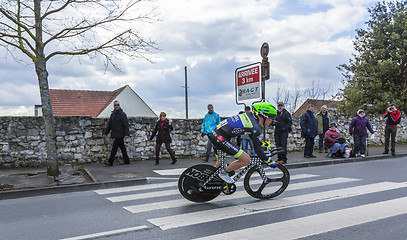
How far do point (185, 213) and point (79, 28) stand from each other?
674cm

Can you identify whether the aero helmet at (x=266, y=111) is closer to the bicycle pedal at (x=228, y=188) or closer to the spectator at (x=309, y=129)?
the bicycle pedal at (x=228, y=188)

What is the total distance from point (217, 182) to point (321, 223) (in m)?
1.83

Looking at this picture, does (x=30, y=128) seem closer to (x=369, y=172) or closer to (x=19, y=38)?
(x=19, y=38)

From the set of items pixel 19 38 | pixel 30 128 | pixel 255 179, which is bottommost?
pixel 255 179

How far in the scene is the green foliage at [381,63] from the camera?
25136 mm

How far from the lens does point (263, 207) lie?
5.50 m

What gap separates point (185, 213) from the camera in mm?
5254

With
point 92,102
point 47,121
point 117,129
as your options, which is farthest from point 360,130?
point 92,102

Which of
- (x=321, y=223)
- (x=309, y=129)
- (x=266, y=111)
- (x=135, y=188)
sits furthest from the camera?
(x=309, y=129)

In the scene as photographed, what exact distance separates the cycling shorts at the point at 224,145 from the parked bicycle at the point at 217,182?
0.26 metres

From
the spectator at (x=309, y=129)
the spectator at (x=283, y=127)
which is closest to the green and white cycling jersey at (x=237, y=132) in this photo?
the spectator at (x=283, y=127)

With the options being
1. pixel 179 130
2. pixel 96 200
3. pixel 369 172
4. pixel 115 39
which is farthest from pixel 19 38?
pixel 369 172

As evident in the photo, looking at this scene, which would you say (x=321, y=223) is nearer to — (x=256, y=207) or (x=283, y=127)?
(x=256, y=207)

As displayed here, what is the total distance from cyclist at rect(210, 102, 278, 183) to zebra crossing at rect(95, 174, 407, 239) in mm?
529
